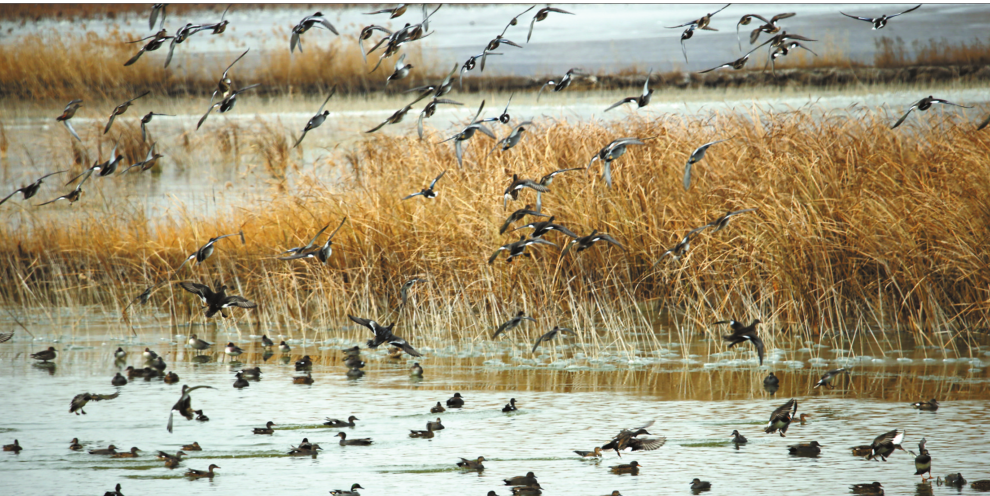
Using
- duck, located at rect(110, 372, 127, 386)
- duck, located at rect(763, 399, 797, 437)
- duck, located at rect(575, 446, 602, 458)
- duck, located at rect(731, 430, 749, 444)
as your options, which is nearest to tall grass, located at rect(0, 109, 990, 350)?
duck, located at rect(110, 372, 127, 386)

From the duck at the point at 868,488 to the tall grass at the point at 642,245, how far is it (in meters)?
2.47

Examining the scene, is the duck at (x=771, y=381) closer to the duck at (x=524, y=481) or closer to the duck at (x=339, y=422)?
the duck at (x=524, y=481)

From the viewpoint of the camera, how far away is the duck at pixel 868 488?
346cm

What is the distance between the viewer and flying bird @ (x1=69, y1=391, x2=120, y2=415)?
4668 millimetres

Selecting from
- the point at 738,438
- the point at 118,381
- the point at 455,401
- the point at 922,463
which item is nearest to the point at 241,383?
the point at 118,381

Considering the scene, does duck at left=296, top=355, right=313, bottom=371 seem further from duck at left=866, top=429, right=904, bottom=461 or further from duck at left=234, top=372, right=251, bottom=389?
duck at left=866, top=429, right=904, bottom=461

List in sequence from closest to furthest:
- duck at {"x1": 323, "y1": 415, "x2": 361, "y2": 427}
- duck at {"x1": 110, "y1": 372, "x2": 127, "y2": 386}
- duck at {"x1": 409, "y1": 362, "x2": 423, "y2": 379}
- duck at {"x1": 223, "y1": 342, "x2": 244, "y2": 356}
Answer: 1. duck at {"x1": 323, "y1": 415, "x2": 361, "y2": 427}
2. duck at {"x1": 110, "y1": 372, "x2": 127, "y2": 386}
3. duck at {"x1": 409, "y1": 362, "x2": 423, "y2": 379}
4. duck at {"x1": 223, "y1": 342, "x2": 244, "y2": 356}

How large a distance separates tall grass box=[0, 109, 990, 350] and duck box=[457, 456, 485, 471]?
2.31 m

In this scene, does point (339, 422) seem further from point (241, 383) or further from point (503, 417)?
point (241, 383)

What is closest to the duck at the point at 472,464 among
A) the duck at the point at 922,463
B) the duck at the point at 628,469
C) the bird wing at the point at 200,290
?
the duck at the point at 628,469

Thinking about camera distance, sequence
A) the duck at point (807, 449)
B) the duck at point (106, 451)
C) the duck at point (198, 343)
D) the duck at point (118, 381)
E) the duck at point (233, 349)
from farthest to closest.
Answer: the duck at point (198, 343) < the duck at point (233, 349) < the duck at point (118, 381) < the duck at point (106, 451) < the duck at point (807, 449)

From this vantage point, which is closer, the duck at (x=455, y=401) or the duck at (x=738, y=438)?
the duck at (x=738, y=438)

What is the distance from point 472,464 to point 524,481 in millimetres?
374

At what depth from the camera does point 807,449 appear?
3920 mm
